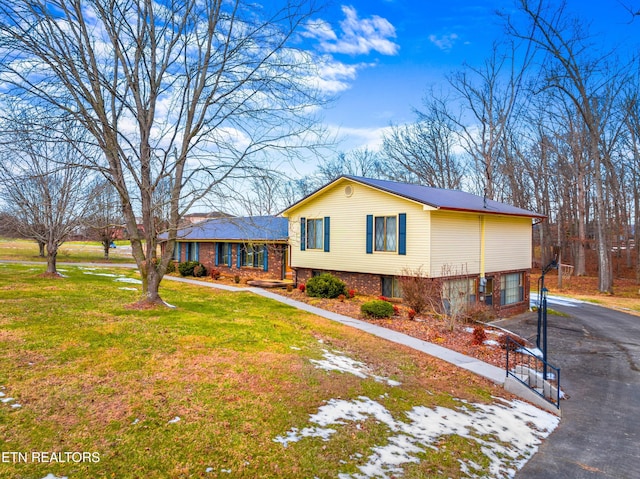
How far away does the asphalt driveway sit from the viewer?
222 inches

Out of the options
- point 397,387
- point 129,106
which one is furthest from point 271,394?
point 129,106

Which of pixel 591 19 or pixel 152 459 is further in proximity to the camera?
pixel 591 19

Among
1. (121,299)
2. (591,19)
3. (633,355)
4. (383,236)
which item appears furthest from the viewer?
(591,19)

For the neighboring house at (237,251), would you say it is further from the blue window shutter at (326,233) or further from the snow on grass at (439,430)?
the snow on grass at (439,430)

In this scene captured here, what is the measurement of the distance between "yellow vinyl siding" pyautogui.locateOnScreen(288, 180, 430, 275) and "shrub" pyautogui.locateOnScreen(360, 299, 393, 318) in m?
2.54

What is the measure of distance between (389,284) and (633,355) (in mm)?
8512

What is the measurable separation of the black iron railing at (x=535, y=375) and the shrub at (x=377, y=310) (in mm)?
4098

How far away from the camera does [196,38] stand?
39.0 ft

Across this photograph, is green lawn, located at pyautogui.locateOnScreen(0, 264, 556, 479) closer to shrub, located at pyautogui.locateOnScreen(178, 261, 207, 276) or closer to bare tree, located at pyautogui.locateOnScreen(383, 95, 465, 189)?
shrub, located at pyautogui.locateOnScreen(178, 261, 207, 276)

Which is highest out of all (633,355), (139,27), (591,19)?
(591,19)

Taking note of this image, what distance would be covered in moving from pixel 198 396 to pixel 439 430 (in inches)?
145

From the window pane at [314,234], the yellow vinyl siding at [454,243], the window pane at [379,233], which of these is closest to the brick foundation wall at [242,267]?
the window pane at [314,234]

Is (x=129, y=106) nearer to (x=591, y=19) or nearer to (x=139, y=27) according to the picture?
(x=139, y=27)

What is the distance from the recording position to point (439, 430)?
609cm
